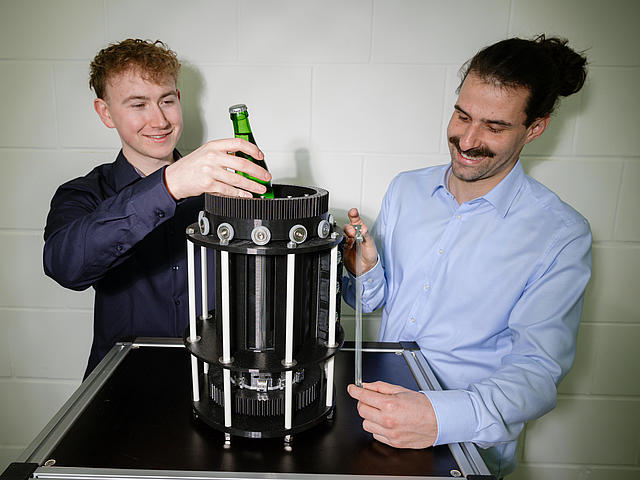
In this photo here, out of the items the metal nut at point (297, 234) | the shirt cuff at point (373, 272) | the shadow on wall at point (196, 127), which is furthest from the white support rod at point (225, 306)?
the shadow on wall at point (196, 127)

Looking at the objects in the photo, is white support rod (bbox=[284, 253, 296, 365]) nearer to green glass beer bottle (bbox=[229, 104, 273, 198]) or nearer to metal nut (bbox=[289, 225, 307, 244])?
metal nut (bbox=[289, 225, 307, 244])

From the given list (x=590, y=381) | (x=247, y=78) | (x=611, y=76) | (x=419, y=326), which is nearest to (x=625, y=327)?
(x=590, y=381)

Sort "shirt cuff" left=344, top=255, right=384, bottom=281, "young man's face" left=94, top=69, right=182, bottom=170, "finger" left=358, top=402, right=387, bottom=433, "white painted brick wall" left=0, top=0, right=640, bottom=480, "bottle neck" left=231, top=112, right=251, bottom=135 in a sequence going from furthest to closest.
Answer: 1. "white painted brick wall" left=0, top=0, right=640, bottom=480
2. "young man's face" left=94, top=69, right=182, bottom=170
3. "shirt cuff" left=344, top=255, right=384, bottom=281
4. "bottle neck" left=231, top=112, right=251, bottom=135
5. "finger" left=358, top=402, right=387, bottom=433

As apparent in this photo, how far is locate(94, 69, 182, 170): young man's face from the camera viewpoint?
4.68ft

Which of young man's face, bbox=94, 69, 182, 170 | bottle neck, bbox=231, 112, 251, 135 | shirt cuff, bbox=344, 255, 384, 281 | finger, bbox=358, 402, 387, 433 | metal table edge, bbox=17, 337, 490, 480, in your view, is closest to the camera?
metal table edge, bbox=17, 337, 490, 480

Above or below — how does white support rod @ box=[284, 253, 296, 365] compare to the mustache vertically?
below

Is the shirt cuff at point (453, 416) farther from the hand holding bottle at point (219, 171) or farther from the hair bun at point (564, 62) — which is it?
the hair bun at point (564, 62)

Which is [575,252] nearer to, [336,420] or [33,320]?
[336,420]

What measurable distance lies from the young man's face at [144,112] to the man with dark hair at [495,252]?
2.14ft

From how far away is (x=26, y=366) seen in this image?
6.44 ft

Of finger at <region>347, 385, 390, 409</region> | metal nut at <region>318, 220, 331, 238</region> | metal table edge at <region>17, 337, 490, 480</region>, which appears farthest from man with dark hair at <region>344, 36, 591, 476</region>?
metal nut at <region>318, 220, 331, 238</region>

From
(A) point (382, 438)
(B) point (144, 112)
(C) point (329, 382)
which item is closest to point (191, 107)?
(B) point (144, 112)

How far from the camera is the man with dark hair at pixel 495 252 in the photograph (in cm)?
108

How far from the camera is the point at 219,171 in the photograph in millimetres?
917
